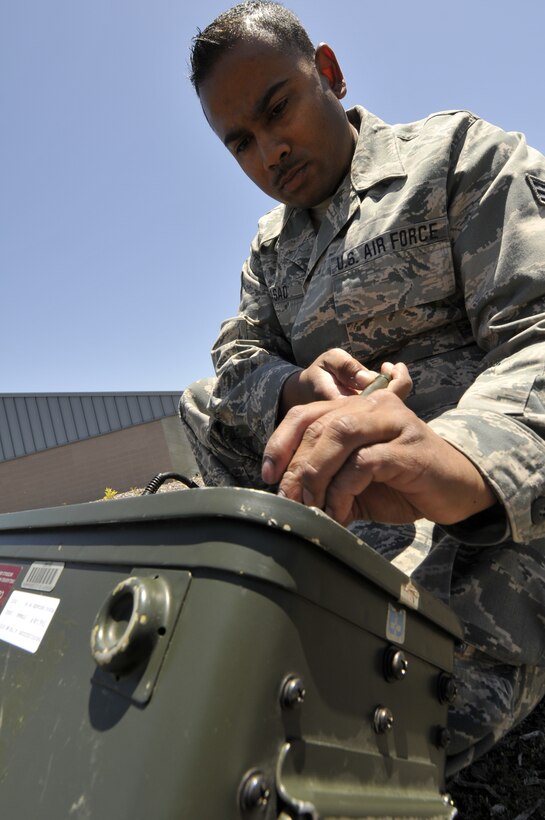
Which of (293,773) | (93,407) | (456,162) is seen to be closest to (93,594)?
(293,773)

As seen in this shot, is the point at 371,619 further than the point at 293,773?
Yes

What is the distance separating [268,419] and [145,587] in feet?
3.89

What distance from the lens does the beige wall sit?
1678 centimetres

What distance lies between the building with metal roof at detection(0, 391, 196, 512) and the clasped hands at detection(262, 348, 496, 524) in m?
15.9

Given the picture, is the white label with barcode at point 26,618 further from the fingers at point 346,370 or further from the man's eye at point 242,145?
the man's eye at point 242,145

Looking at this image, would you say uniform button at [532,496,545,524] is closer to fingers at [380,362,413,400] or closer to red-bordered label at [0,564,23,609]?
fingers at [380,362,413,400]

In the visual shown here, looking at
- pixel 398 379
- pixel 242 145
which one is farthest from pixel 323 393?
pixel 242 145

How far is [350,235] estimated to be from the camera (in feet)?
6.11

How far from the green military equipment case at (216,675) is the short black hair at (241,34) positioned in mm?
1547

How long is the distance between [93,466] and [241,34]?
1632 centimetres

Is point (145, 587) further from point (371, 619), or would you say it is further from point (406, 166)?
point (406, 166)

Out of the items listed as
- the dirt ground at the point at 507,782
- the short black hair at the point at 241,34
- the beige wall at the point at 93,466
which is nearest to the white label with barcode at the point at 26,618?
the dirt ground at the point at 507,782

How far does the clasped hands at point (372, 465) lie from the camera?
3.14ft

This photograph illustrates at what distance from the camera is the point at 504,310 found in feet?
4.84
